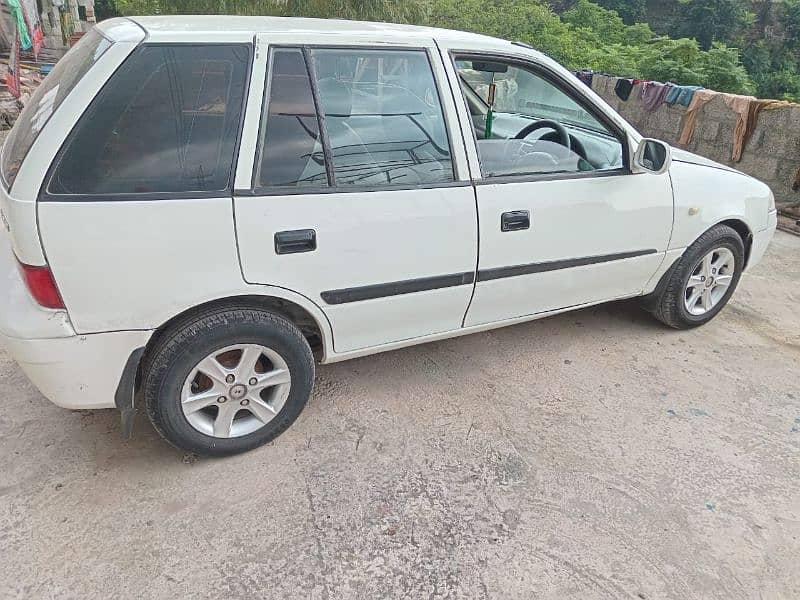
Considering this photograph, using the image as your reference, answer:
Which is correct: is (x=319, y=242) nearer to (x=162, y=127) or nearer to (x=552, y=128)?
(x=162, y=127)

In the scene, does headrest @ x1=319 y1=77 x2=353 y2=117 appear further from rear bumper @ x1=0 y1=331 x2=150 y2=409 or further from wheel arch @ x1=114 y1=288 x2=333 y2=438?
rear bumper @ x1=0 y1=331 x2=150 y2=409

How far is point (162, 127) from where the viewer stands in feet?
6.93

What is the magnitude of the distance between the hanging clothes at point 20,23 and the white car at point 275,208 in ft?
40.7

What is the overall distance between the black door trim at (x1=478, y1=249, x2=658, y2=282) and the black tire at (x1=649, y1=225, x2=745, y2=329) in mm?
340

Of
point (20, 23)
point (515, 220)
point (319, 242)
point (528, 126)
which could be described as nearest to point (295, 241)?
point (319, 242)

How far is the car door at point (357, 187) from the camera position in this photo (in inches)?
89.4

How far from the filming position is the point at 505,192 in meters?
2.72

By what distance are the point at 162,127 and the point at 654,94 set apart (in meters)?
7.65

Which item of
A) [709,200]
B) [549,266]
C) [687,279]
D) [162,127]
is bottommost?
[687,279]

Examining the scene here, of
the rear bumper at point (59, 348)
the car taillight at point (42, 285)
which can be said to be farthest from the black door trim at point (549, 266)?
the car taillight at point (42, 285)

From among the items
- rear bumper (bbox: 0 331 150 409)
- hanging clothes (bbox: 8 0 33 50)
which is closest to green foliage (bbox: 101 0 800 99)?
hanging clothes (bbox: 8 0 33 50)

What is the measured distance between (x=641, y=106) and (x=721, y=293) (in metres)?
5.52

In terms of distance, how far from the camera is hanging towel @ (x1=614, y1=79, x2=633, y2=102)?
342 inches

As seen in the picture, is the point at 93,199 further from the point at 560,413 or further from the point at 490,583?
the point at 560,413
